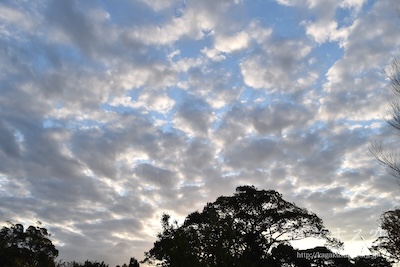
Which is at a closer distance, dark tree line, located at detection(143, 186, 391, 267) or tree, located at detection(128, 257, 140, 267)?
dark tree line, located at detection(143, 186, 391, 267)

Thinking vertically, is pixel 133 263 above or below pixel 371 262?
below

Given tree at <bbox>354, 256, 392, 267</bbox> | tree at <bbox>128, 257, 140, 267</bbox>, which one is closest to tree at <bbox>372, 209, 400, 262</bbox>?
tree at <bbox>354, 256, 392, 267</bbox>

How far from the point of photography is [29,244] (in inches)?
1962

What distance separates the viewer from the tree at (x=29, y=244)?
4781cm

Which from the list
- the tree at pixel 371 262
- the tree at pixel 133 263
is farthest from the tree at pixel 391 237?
the tree at pixel 133 263

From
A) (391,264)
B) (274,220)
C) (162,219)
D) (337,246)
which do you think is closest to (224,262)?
(162,219)

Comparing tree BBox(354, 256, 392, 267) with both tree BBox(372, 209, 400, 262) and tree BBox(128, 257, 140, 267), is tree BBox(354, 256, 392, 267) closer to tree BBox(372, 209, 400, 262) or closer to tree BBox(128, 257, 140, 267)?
tree BBox(372, 209, 400, 262)

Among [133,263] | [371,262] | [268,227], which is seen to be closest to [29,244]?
[133,263]

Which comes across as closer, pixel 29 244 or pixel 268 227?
pixel 268 227

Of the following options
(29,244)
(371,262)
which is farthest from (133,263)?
(371,262)

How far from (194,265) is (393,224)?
2583 cm

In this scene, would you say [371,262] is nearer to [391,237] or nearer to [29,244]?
[391,237]

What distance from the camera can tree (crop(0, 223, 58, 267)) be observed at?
47812 mm

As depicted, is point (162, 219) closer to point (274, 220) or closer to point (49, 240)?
point (274, 220)
